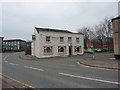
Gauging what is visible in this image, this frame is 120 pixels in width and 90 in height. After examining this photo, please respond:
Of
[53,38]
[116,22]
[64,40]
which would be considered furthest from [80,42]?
[116,22]

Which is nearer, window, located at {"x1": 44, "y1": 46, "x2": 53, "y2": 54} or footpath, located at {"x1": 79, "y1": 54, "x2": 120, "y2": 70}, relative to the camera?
footpath, located at {"x1": 79, "y1": 54, "x2": 120, "y2": 70}

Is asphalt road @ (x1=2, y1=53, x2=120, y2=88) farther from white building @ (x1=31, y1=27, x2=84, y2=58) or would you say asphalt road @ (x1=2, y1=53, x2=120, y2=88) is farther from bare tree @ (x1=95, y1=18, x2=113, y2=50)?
bare tree @ (x1=95, y1=18, x2=113, y2=50)

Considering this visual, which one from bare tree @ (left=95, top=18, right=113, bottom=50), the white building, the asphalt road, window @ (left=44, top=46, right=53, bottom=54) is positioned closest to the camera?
the asphalt road

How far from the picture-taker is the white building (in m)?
26.4

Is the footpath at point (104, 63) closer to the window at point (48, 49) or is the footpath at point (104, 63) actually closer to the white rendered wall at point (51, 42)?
the window at point (48, 49)

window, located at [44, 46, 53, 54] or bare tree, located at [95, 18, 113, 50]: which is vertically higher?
bare tree, located at [95, 18, 113, 50]

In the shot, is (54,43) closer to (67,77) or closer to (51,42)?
(51,42)

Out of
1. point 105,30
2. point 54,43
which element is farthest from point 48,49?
point 105,30

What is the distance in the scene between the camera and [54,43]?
92.6 ft

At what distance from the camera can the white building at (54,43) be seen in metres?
26.4

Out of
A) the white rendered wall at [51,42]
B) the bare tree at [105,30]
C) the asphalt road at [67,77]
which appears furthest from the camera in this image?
the bare tree at [105,30]

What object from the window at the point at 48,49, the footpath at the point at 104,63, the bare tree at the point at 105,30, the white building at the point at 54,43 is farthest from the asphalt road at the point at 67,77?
the bare tree at the point at 105,30

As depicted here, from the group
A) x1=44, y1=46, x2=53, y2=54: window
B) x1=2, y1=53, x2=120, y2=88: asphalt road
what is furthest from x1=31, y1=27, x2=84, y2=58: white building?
x1=2, y1=53, x2=120, y2=88: asphalt road

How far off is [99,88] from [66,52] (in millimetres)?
25289
